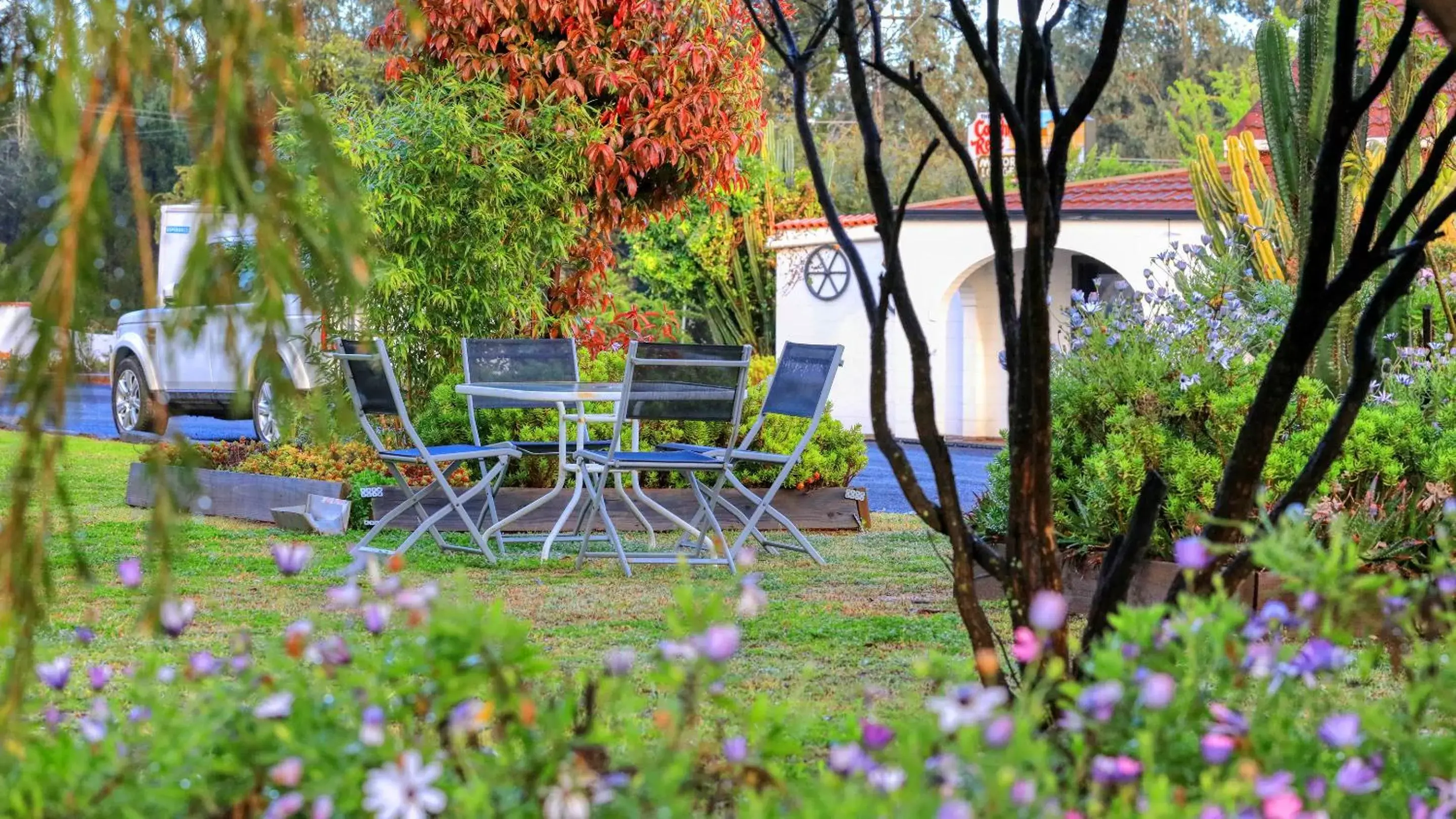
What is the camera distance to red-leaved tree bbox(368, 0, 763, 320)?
914 centimetres

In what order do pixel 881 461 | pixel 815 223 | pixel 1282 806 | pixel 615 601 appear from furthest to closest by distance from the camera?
1. pixel 815 223
2. pixel 881 461
3. pixel 615 601
4. pixel 1282 806

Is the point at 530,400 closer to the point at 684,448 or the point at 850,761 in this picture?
the point at 684,448

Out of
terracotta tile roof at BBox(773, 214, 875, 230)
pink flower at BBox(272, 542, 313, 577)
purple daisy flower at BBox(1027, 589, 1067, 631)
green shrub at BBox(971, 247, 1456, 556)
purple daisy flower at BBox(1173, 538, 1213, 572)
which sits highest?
terracotta tile roof at BBox(773, 214, 875, 230)

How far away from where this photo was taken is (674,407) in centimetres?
636

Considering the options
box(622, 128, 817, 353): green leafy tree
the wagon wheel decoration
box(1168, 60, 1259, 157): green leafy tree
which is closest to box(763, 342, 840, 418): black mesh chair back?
the wagon wheel decoration

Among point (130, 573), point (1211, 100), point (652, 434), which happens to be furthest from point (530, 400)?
point (1211, 100)

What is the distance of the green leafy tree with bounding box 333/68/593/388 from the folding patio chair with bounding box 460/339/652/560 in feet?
Answer: 3.31

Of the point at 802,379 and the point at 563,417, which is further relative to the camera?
the point at 802,379

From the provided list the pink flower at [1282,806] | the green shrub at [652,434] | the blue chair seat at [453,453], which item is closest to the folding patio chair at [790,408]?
the blue chair seat at [453,453]

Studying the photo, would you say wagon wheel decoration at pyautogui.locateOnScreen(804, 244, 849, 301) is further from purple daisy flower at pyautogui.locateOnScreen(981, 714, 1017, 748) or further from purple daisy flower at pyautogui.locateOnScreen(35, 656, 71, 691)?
purple daisy flower at pyautogui.locateOnScreen(981, 714, 1017, 748)

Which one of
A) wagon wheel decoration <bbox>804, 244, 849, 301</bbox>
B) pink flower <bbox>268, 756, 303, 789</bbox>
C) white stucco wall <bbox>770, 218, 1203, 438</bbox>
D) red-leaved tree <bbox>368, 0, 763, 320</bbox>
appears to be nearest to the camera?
pink flower <bbox>268, 756, 303, 789</bbox>

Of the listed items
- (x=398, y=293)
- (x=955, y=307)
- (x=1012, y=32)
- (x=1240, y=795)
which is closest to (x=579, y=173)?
(x=398, y=293)

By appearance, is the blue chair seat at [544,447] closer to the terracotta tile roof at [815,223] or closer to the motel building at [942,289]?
the motel building at [942,289]

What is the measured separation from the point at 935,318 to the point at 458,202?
33.0ft
